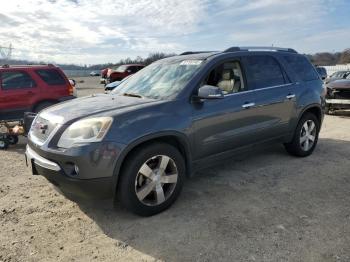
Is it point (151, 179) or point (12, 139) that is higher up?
point (151, 179)

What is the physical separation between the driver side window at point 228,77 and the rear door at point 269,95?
0.47 feet

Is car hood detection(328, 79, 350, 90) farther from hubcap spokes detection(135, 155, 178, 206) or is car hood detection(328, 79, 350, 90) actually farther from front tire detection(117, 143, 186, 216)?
hubcap spokes detection(135, 155, 178, 206)

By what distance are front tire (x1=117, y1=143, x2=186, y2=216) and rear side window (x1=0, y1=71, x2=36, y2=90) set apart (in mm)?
6875

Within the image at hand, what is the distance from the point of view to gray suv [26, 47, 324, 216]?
3.77 m

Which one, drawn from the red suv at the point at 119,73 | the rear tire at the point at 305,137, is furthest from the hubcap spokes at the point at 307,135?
the red suv at the point at 119,73

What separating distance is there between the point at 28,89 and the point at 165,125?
6.84 m

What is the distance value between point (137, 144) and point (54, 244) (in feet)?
4.12

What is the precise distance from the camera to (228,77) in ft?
16.8

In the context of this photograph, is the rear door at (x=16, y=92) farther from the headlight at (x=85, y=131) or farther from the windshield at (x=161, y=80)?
the headlight at (x=85, y=131)

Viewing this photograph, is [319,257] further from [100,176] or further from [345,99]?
[345,99]

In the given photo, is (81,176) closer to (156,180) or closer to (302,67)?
(156,180)

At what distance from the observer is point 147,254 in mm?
3414

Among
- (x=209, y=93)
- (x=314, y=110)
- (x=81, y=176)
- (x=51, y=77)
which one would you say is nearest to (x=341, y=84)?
(x=314, y=110)

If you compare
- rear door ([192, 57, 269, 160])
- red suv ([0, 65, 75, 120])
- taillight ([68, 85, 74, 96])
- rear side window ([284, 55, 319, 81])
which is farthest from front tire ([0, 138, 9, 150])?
rear side window ([284, 55, 319, 81])
